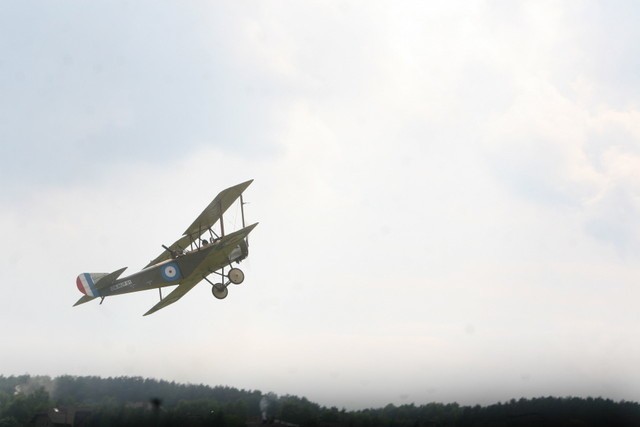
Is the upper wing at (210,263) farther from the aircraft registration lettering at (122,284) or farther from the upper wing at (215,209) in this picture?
the upper wing at (215,209)

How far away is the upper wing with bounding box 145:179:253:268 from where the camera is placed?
35875 mm

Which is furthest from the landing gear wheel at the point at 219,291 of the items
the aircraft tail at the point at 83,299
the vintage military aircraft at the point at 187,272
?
the aircraft tail at the point at 83,299

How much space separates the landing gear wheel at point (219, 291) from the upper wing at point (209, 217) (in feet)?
8.89

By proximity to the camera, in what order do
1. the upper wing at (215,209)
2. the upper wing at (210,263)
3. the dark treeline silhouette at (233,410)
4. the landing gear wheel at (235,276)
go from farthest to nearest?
the landing gear wheel at (235,276) < the upper wing at (215,209) < the upper wing at (210,263) < the dark treeline silhouette at (233,410)

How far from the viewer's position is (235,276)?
36.6 metres

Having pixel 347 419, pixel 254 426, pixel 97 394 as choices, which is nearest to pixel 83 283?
pixel 97 394

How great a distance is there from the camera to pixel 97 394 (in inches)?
1506

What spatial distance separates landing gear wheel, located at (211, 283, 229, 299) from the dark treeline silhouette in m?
4.39

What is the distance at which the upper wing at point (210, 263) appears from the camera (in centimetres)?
3472

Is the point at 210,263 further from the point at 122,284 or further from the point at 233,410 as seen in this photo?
the point at 233,410

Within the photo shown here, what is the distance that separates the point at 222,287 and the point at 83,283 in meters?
6.47

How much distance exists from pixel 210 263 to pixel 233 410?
657 cm

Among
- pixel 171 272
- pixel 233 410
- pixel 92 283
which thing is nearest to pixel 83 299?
pixel 92 283

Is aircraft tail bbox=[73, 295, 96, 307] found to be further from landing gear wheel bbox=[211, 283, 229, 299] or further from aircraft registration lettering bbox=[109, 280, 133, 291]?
landing gear wheel bbox=[211, 283, 229, 299]
